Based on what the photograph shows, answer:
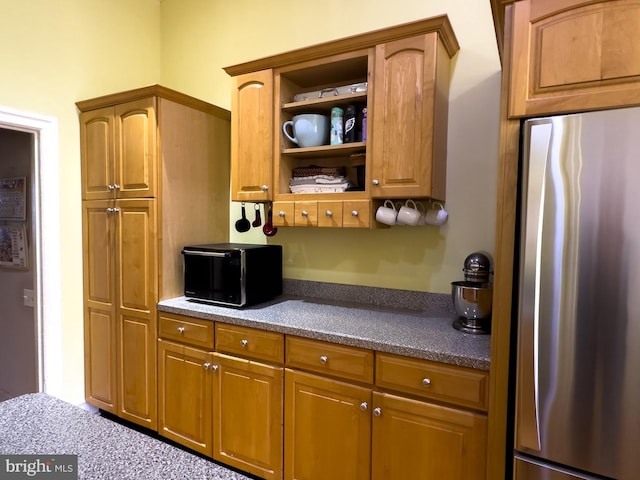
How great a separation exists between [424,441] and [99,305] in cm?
213

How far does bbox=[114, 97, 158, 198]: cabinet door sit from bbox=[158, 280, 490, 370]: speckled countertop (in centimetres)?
71

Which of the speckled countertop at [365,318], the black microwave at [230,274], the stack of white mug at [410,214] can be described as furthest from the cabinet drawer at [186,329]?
the stack of white mug at [410,214]

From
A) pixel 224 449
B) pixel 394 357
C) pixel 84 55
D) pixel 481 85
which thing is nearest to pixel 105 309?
pixel 224 449

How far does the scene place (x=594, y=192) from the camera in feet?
3.67

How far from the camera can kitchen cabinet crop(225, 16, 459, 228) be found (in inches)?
69.4

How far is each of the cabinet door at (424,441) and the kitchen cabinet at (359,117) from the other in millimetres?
861

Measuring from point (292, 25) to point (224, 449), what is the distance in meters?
2.52

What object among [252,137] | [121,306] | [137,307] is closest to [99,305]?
[121,306]

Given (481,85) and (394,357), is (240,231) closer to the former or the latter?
(394,357)

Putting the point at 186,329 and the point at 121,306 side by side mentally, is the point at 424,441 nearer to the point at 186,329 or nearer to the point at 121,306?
the point at 186,329

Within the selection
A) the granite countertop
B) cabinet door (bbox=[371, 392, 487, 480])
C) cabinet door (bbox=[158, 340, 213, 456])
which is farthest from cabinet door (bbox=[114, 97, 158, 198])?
cabinet door (bbox=[371, 392, 487, 480])

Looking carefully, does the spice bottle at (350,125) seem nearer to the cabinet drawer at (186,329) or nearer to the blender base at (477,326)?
the blender base at (477,326)

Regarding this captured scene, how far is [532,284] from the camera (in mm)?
1206

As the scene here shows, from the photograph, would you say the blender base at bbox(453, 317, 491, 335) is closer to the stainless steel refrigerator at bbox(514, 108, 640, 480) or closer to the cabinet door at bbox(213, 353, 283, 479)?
the stainless steel refrigerator at bbox(514, 108, 640, 480)
